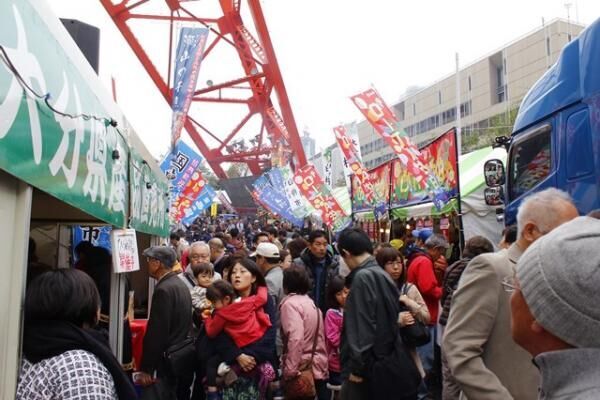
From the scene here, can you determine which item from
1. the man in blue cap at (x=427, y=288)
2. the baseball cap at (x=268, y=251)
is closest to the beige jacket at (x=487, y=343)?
the man in blue cap at (x=427, y=288)

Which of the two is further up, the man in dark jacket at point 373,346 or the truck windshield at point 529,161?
the truck windshield at point 529,161

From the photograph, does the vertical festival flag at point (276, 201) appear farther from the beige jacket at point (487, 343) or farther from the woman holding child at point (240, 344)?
the beige jacket at point (487, 343)

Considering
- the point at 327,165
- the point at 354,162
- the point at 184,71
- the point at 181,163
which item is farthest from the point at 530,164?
the point at 327,165

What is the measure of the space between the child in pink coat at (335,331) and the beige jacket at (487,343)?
2083 millimetres

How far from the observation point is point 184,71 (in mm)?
8820

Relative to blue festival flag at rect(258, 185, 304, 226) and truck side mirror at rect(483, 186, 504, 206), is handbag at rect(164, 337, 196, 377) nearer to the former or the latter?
truck side mirror at rect(483, 186, 504, 206)

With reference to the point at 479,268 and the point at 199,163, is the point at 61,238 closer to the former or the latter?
the point at 479,268

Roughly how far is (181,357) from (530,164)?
3917 mm

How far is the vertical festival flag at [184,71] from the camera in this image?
8.77 m

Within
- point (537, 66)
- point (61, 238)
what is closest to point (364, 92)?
point (61, 238)

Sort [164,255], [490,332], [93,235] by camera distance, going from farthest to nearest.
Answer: [93,235], [164,255], [490,332]

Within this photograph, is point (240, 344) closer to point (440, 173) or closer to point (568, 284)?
point (568, 284)

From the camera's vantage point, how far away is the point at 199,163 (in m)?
9.52

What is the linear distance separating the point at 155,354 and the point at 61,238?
1.99 m
